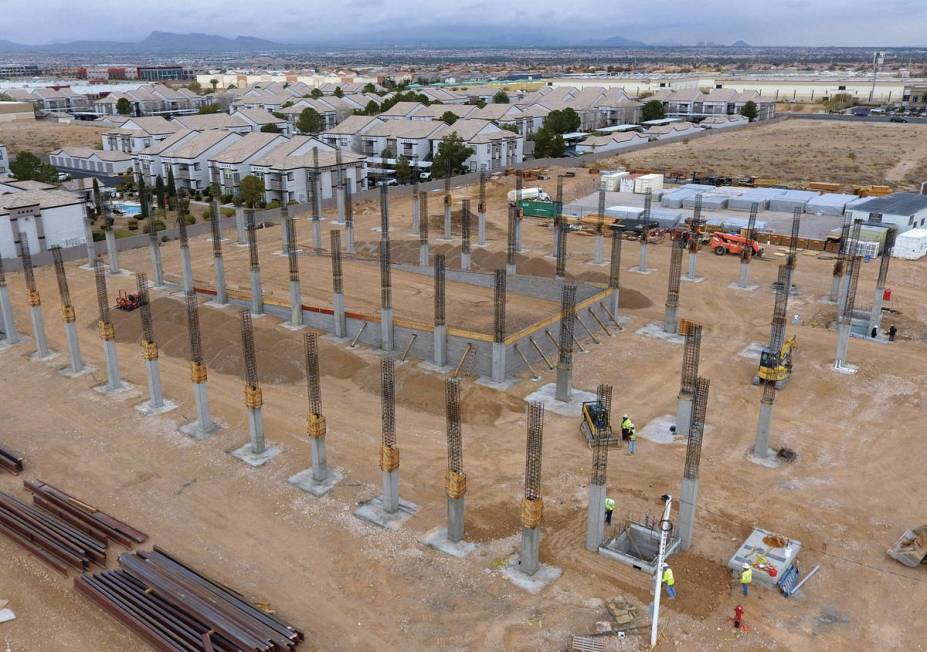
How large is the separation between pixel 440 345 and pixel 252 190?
3248cm

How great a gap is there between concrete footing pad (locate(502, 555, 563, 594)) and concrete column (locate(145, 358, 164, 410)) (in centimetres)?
1306

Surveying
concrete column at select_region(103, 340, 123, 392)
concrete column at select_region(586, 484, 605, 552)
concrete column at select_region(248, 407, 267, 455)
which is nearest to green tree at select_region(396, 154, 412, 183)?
concrete column at select_region(103, 340, 123, 392)

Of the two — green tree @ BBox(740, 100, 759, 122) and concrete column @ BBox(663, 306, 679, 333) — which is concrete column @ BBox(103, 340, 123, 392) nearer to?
concrete column @ BBox(663, 306, 679, 333)

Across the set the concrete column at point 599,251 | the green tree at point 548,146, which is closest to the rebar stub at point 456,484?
the concrete column at point 599,251

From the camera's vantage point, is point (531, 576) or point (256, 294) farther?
point (256, 294)

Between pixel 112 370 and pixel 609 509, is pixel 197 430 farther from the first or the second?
pixel 609 509

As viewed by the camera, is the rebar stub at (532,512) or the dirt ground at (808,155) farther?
the dirt ground at (808,155)

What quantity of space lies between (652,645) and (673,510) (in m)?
4.83

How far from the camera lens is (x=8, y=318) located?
28625mm

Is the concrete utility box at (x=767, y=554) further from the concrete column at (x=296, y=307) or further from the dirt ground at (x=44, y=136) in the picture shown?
the dirt ground at (x=44, y=136)

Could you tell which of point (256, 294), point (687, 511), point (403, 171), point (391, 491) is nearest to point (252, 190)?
point (403, 171)

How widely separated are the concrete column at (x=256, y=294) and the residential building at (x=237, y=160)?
1111 inches

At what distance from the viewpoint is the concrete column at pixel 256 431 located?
66.7 feet

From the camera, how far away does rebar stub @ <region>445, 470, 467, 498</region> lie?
1609 cm
